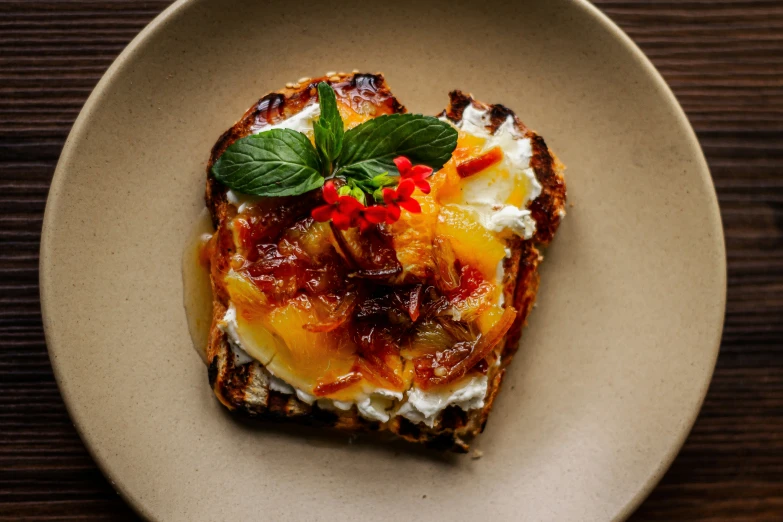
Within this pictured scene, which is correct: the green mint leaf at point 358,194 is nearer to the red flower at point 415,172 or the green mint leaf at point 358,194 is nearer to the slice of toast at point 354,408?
the red flower at point 415,172

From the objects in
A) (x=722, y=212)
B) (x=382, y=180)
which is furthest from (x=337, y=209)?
(x=722, y=212)

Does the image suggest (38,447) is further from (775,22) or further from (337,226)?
(775,22)

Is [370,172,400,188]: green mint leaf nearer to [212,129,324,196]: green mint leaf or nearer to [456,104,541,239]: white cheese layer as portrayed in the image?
[212,129,324,196]: green mint leaf

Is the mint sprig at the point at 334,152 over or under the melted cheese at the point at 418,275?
over

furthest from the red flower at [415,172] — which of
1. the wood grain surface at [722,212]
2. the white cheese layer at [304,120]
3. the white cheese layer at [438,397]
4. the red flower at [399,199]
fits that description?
the wood grain surface at [722,212]

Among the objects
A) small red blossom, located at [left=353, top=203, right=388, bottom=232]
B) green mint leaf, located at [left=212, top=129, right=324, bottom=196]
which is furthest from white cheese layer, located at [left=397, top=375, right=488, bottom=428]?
green mint leaf, located at [left=212, top=129, right=324, bottom=196]

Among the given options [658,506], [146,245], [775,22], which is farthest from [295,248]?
[775,22]
